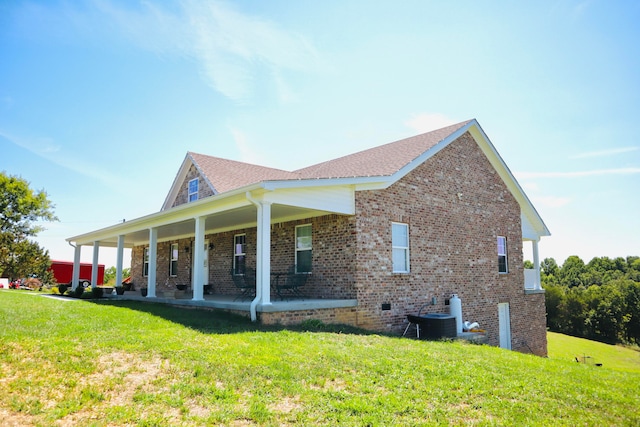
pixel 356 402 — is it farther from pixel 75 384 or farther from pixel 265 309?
pixel 265 309

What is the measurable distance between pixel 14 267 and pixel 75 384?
1437 inches

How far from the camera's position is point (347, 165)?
15461 mm

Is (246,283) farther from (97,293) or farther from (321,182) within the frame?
(97,293)

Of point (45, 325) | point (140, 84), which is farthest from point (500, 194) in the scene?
point (45, 325)

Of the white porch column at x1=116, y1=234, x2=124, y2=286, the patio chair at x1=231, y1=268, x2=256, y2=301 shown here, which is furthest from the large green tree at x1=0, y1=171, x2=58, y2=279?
the patio chair at x1=231, y1=268, x2=256, y2=301

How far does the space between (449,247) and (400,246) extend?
233 cm

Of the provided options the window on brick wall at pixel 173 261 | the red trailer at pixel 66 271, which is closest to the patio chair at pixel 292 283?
the window on brick wall at pixel 173 261

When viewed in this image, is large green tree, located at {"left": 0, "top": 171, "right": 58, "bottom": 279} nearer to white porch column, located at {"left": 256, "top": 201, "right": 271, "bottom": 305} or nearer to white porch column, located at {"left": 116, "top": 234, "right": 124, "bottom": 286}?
white porch column, located at {"left": 116, "top": 234, "right": 124, "bottom": 286}

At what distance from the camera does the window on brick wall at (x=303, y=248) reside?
12734 mm

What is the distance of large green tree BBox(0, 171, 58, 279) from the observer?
34406 mm

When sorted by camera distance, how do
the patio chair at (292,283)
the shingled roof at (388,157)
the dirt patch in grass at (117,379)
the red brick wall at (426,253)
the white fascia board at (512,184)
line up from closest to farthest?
the dirt patch in grass at (117,379) → the red brick wall at (426,253) → the patio chair at (292,283) → the shingled roof at (388,157) → the white fascia board at (512,184)

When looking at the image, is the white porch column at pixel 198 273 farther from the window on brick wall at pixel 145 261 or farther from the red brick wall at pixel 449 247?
the window on brick wall at pixel 145 261

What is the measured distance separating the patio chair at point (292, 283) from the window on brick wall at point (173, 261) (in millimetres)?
9579

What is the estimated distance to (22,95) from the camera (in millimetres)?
12836
